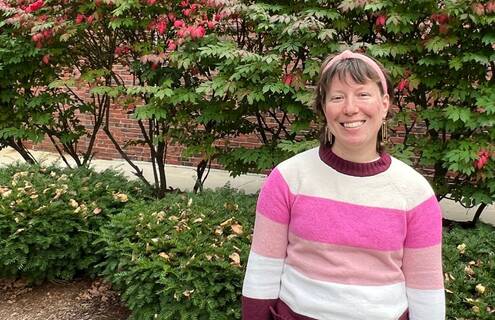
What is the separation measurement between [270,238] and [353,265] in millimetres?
278

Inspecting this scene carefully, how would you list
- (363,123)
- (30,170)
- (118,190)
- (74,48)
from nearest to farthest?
(363,123)
(118,190)
(30,170)
(74,48)

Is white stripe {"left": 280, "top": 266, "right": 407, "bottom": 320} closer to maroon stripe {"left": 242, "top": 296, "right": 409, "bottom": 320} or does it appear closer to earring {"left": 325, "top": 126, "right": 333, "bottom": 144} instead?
maroon stripe {"left": 242, "top": 296, "right": 409, "bottom": 320}

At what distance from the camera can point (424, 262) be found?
1.63m

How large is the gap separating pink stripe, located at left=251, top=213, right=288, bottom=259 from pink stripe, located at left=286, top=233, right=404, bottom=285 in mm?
96

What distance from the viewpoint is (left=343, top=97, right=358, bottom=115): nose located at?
158 centimetres

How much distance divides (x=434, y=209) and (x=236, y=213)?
197 cm

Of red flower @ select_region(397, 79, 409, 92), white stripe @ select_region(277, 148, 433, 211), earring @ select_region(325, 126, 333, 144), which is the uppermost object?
earring @ select_region(325, 126, 333, 144)

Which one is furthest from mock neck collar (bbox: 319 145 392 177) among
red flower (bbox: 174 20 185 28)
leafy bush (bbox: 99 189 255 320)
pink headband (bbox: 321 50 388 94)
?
red flower (bbox: 174 20 185 28)

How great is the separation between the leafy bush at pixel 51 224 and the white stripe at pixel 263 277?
6.57 feet

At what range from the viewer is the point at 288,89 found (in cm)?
342

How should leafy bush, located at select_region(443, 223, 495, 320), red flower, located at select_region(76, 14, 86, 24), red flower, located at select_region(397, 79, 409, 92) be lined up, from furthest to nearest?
red flower, located at select_region(76, 14, 86, 24)
red flower, located at select_region(397, 79, 409, 92)
leafy bush, located at select_region(443, 223, 495, 320)

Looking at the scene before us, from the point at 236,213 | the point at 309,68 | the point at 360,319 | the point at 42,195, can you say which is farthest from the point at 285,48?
the point at 360,319

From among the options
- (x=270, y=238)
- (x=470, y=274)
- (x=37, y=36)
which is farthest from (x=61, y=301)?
(x=470, y=274)

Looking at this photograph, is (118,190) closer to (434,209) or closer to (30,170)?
(30,170)
